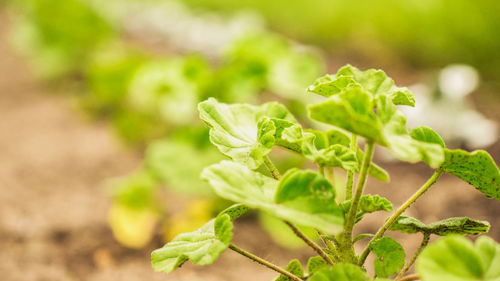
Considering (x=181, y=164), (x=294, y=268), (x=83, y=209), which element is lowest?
(x=83, y=209)

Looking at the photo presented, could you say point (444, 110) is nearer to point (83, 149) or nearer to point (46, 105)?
point (83, 149)

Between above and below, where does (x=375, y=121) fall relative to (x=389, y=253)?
above

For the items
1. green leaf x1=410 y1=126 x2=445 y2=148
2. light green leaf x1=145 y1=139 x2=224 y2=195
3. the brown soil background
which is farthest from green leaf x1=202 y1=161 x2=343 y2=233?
light green leaf x1=145 y1=139 x2=224 y2=195

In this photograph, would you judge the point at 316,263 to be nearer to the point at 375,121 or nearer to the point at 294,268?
the point at 294,268

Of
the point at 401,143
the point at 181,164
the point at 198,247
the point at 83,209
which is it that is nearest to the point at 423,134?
the point at 401,143

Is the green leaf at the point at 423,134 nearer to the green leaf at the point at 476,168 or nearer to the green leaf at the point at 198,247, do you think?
the green leaf at the point at 476,168

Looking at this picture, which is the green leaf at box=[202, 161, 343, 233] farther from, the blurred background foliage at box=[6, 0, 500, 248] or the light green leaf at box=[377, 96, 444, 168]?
the blurred background foliage at box=[6, 0, 500, 248]
